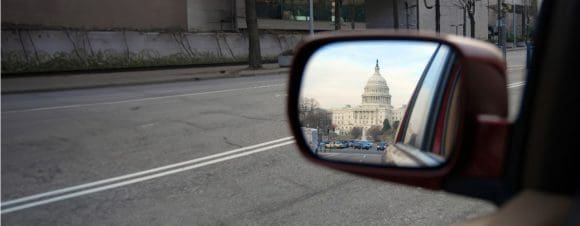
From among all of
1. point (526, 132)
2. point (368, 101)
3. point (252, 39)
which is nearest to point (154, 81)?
point (252, 39)

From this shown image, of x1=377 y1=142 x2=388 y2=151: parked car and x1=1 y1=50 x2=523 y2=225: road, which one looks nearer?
x1=377 y1=142 x2=388 y2=151: parked car

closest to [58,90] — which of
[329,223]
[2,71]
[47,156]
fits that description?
[2,71]

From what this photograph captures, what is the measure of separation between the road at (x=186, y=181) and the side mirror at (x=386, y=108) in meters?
1.21

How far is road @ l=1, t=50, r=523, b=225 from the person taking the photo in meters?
4.79

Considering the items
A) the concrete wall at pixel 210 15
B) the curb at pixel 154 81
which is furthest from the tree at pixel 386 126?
the concrete wall at pixel 210 15

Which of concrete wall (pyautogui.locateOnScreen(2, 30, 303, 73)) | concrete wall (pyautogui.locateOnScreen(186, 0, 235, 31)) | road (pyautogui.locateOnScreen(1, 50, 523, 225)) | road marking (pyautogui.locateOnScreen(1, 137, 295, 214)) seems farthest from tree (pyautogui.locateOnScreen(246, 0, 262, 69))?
road marking (pyautogui.locateOnScreen(1, 137, 295, 214))

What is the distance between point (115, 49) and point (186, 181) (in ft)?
82.6

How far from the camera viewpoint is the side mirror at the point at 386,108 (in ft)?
4.99

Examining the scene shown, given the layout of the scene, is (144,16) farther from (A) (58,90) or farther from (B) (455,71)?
(B) (455,71)

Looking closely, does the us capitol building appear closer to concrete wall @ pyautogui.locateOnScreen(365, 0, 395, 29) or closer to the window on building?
the window on building

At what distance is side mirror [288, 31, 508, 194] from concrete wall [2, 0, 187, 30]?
28.7 meters

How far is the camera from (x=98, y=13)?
31797 millimetres

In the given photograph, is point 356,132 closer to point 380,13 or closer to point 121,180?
point 121,180

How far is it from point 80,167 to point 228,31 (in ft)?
104
